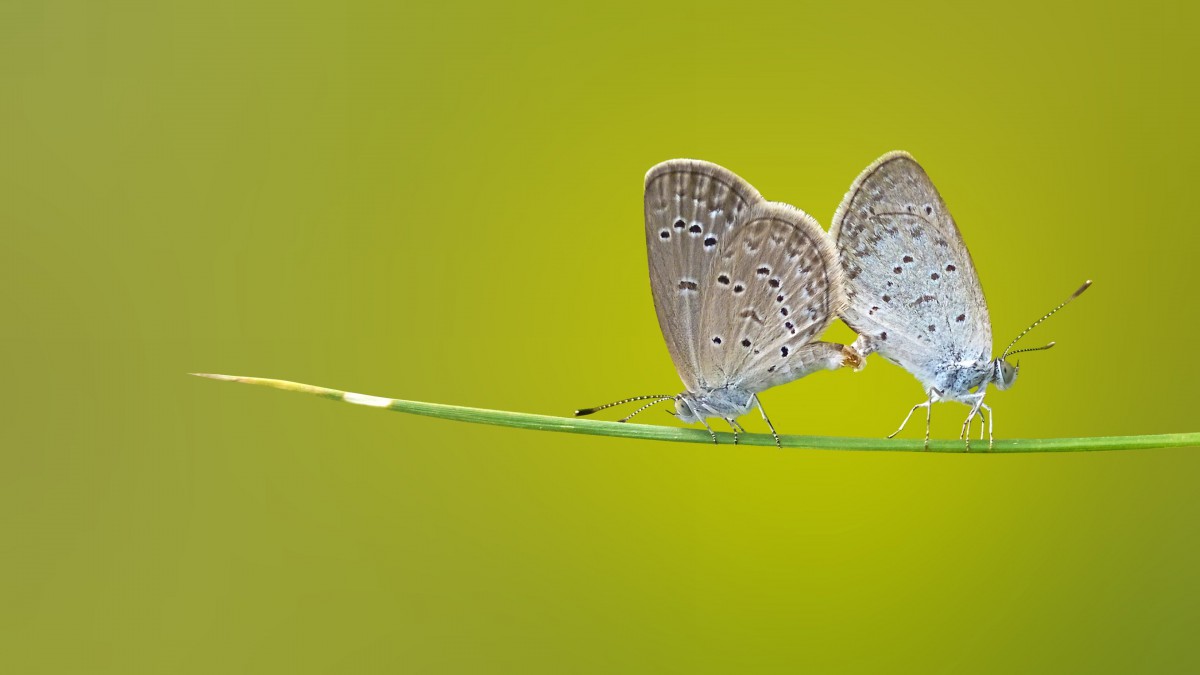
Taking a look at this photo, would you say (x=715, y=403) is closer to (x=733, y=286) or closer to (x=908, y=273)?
(x=733, y=286)

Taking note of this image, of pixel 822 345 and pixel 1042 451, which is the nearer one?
pixel 1042 451

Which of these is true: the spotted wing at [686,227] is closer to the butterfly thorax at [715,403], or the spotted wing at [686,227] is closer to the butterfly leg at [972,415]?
the butterfly thorax at [715,403]

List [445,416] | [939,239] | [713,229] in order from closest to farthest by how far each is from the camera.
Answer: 1. [445,416]
2. [713,229]
3. [939,239]

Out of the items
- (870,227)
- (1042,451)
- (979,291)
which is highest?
(870,227)

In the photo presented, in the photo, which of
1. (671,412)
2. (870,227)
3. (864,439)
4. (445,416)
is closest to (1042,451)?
(864,439)

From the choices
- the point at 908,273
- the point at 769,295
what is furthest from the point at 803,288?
the point at 908,273

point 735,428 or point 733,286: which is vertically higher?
point 733,286

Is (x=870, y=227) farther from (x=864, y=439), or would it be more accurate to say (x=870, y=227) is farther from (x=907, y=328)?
(x=864, y=439)
